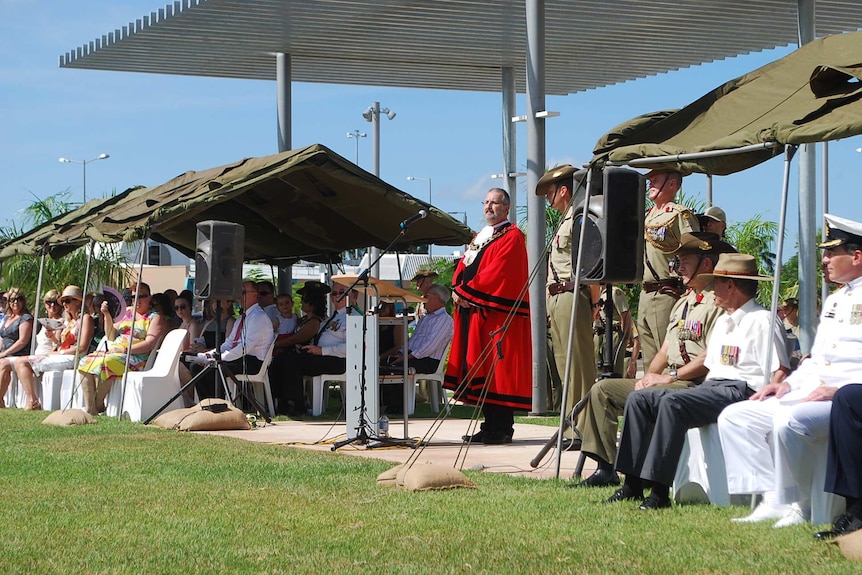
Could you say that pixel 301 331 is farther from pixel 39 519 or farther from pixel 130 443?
pixel 39 519

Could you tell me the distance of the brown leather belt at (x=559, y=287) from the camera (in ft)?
32.8

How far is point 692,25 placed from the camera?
55.3 feet

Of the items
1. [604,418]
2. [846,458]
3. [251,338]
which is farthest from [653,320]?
[251,338]

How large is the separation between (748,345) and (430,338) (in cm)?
748

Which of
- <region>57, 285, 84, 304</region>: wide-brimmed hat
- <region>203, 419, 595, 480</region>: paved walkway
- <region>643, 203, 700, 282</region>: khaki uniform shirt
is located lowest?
<region>203, 419, 595, 480</region>: paved walkway

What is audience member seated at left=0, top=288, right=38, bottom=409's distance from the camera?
56.9 feet

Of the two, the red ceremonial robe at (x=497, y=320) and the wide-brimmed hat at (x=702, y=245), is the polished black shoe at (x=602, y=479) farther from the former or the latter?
the red ceremonial robe at (x=497, y=320)

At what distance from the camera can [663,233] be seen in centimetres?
888

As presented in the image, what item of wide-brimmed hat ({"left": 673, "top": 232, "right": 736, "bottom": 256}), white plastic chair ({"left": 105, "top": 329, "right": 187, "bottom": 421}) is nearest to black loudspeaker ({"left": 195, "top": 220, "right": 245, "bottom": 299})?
white plastic chair ({"left": 105, "top": 329, "right": 187, "bottom": 421})

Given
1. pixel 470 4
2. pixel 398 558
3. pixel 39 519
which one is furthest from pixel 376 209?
pixel 398 558

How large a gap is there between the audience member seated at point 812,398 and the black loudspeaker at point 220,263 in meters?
7.25

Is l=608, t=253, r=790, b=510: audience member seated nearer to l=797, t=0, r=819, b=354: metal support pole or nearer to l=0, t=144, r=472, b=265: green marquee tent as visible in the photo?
l=797, t=0, r=819, b=354: metal support pole

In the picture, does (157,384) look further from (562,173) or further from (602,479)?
(602,479)

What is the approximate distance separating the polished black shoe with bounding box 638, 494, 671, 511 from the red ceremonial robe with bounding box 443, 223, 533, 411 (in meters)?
3.72
